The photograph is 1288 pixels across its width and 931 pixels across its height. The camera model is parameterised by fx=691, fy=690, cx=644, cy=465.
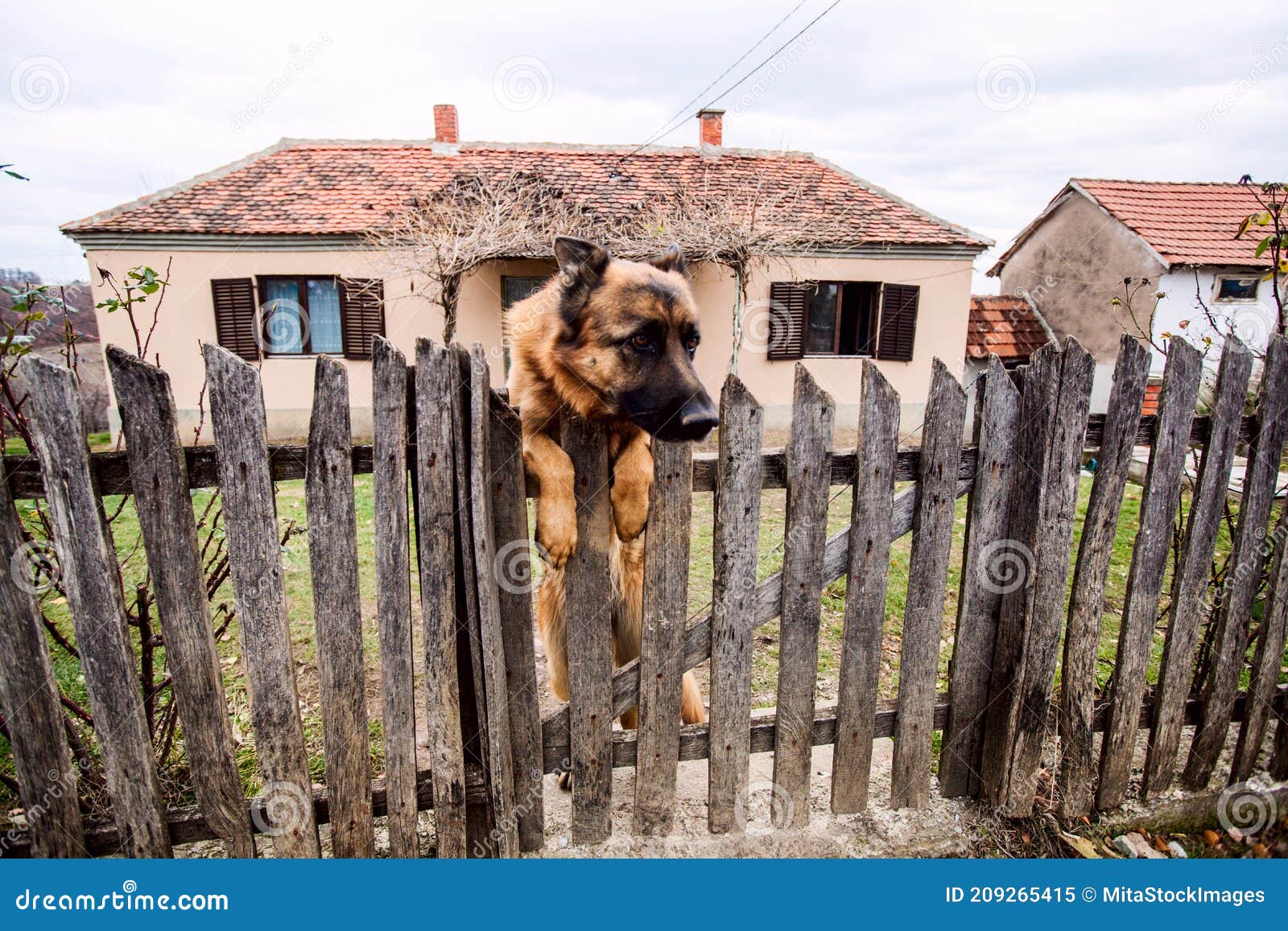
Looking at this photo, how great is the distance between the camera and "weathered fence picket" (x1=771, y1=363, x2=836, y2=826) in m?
2.35

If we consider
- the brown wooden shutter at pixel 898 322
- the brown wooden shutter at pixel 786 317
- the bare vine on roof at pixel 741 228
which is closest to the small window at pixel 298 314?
the bare vine on roof at pixel 741 228

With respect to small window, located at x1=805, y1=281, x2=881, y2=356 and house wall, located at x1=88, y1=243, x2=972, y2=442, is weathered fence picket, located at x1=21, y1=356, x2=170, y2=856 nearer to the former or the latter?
house wall, located at x1=88, y1=243, x2=972, y2=442

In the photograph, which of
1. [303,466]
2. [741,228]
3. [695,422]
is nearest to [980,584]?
[695,422]

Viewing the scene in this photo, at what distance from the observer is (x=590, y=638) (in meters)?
2.47

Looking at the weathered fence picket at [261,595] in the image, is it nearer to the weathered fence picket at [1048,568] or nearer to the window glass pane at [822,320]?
the weathered fence picket at [1048,568]

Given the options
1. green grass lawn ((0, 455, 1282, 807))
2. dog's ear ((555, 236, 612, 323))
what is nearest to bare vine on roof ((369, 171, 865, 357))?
green grass lawn ((0, 455, 1282, 807))

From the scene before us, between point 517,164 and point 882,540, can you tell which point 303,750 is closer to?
point 882,540

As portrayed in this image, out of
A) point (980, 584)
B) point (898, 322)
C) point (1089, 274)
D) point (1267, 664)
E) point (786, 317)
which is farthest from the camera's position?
point (1089, 274)

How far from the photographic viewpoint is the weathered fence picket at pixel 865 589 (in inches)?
94.6

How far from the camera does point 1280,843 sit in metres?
2.97

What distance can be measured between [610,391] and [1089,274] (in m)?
17.6

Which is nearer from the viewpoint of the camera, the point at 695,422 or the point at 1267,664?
the point at 695,422

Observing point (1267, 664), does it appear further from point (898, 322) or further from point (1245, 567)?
point (898, 322)

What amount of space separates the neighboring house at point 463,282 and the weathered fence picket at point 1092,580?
11.4m
